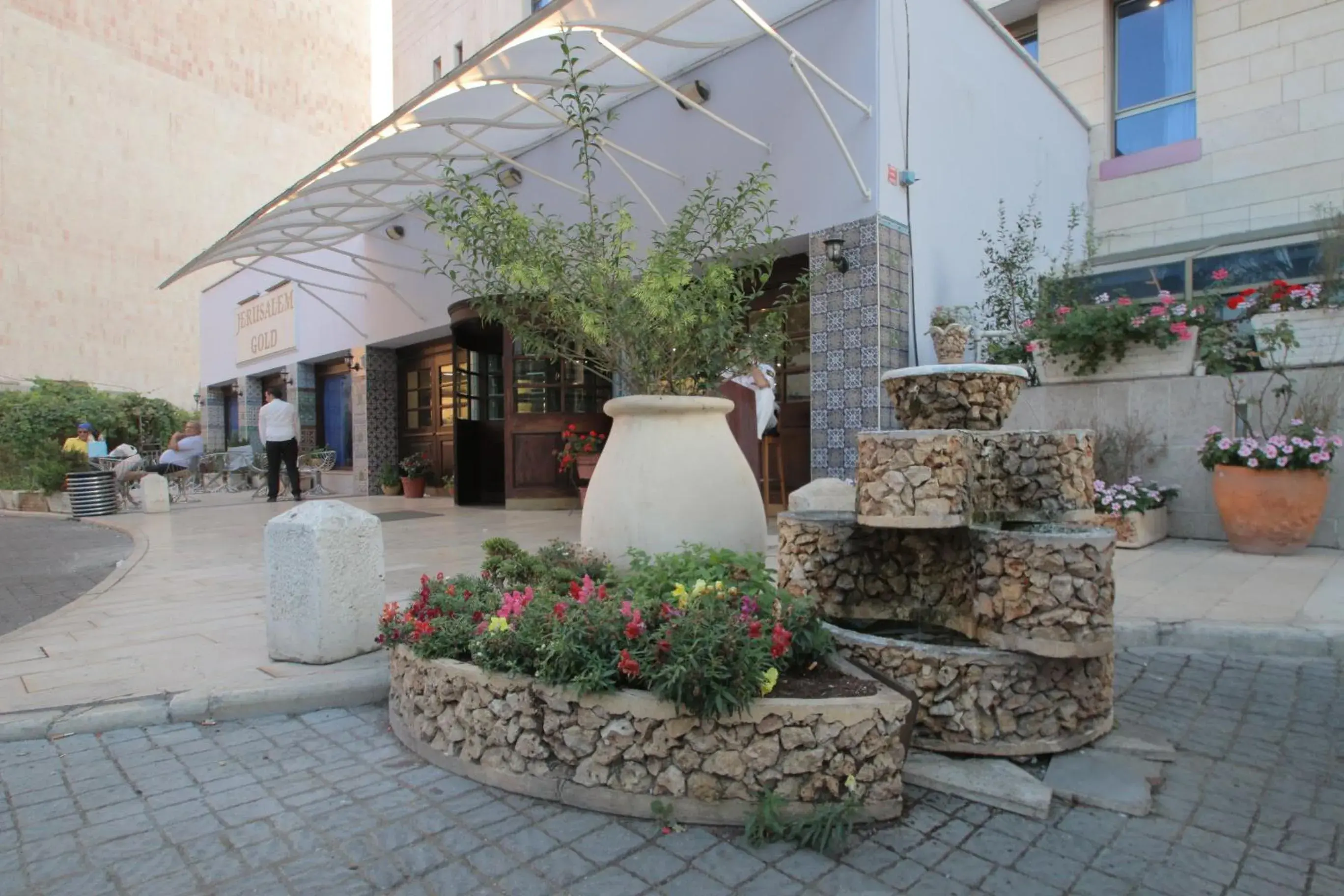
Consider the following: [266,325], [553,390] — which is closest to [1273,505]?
[553,390]

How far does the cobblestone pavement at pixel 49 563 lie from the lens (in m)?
4.47

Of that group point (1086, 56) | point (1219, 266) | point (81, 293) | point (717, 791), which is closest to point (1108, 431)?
point (1219, 266)

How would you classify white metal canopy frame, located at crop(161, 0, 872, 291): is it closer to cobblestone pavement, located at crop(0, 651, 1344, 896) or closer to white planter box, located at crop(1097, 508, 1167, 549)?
white planter box, located at crop(1097, 508, 1167, 549)

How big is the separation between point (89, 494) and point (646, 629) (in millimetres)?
10992

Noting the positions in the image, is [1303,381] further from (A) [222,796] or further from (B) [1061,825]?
(A) [222,796]

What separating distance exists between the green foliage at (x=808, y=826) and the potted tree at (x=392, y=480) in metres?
11.2

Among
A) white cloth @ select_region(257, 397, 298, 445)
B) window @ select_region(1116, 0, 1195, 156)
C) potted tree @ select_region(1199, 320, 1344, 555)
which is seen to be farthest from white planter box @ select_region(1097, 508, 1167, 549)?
white cloth @ select_region(257, 397, 298, 445)

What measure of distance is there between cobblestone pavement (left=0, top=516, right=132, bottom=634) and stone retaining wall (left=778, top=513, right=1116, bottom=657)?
4.28m

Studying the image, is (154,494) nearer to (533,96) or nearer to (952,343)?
(533,96)

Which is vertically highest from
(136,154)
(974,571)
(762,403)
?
(136,154)

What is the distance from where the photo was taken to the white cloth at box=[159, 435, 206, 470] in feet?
38.4

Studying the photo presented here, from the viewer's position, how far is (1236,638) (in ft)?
10.5

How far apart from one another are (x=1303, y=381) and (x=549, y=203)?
283 inches

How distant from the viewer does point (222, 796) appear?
210 cm
